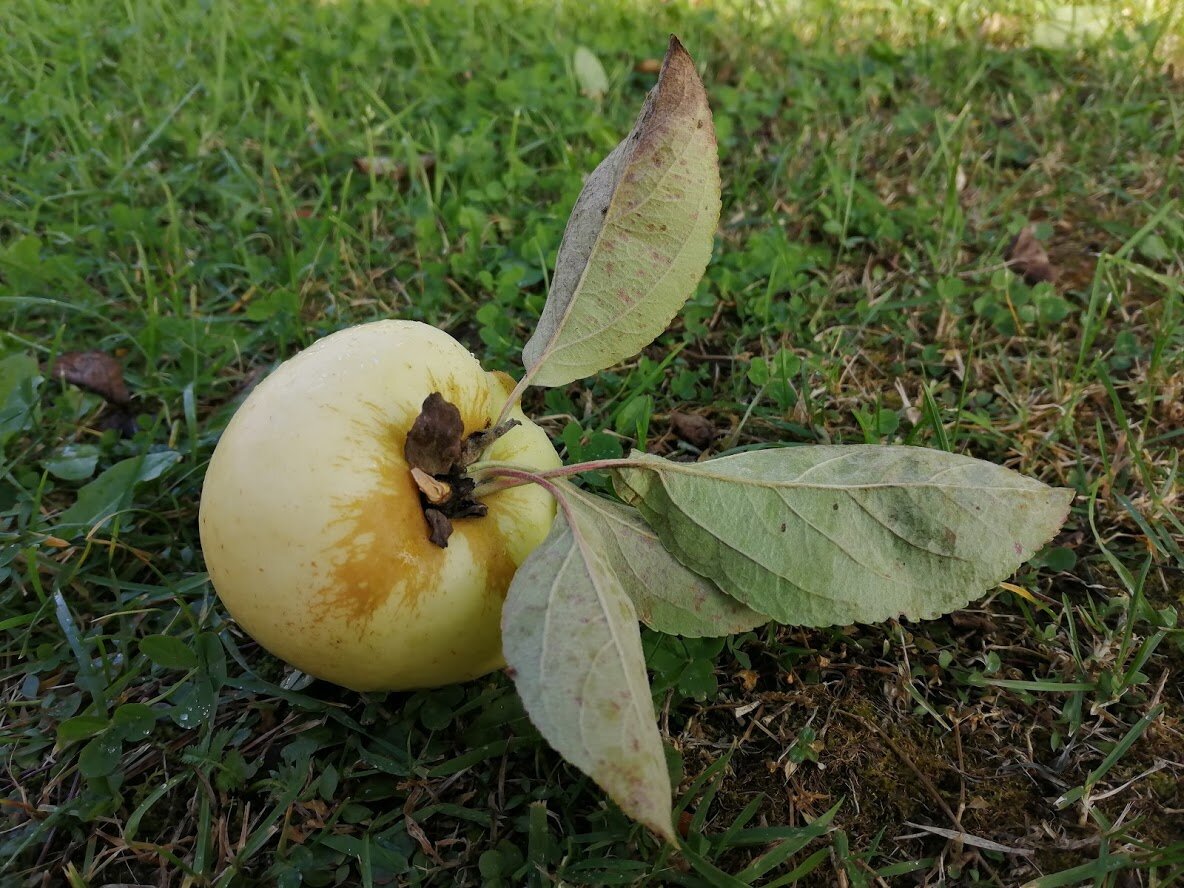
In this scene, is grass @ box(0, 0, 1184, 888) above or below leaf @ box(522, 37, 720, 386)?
below

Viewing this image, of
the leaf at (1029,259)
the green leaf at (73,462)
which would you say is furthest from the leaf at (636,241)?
the leaf at (1029,259)

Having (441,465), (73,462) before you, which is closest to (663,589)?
(441,465)

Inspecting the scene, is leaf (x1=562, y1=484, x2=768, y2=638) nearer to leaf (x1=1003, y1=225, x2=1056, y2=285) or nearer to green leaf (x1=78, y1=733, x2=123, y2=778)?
green leaf (x1=78, y1=733, x2=123, y2=778)

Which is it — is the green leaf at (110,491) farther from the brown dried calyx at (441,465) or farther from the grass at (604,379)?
the brown dried calyx at (441,465)

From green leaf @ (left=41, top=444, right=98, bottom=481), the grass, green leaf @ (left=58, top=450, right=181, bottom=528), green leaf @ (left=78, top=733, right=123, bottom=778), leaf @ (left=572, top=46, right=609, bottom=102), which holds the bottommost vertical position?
green leaf @ (left=78, top=733, right=123, bottom=778)

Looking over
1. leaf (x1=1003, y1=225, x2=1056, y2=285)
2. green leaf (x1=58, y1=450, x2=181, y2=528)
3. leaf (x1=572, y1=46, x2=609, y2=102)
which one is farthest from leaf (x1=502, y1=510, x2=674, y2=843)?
leaf (x1=572, y1=46, x2=609, y2=102)

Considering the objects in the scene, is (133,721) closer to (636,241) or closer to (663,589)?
(663,589)
